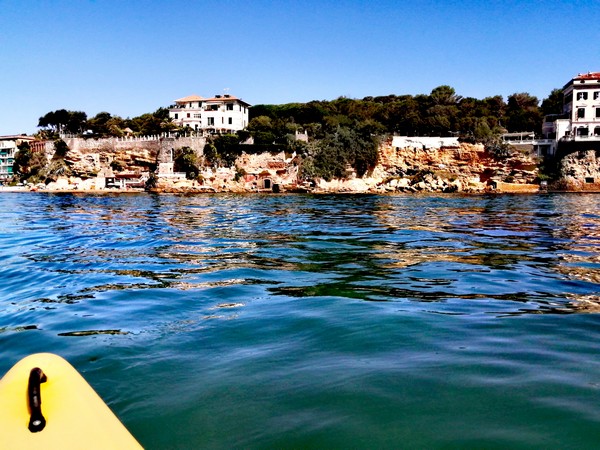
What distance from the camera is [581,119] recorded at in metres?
58.6

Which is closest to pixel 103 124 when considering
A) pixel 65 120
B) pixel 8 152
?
pixel 65 120

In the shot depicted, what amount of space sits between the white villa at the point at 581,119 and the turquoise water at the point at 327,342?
55.7 meters

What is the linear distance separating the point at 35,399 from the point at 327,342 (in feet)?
9.64

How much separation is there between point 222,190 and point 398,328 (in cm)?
5674

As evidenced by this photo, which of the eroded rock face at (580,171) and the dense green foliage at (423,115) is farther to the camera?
the dense green foliage at (423,115)

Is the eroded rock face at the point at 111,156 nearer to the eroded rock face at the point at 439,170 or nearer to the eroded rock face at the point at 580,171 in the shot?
the eroded rock face at the point at 439,170

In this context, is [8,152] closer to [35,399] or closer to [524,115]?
[524,115]

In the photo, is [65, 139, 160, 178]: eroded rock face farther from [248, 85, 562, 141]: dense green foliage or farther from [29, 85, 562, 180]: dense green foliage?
[248, 85, 562, 141]: dense green foliage

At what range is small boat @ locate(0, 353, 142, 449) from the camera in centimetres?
210

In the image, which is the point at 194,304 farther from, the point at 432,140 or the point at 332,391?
the point at 432,140

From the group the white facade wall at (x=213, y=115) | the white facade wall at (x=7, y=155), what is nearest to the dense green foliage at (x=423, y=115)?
the white facade wall at (x=213, y=115)

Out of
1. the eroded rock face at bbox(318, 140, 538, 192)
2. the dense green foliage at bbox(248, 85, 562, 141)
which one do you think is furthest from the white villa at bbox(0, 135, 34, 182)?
the eroded rock face at bbox(318, 140, 538, 192)

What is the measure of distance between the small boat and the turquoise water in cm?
76

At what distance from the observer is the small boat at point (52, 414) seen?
2102mm
